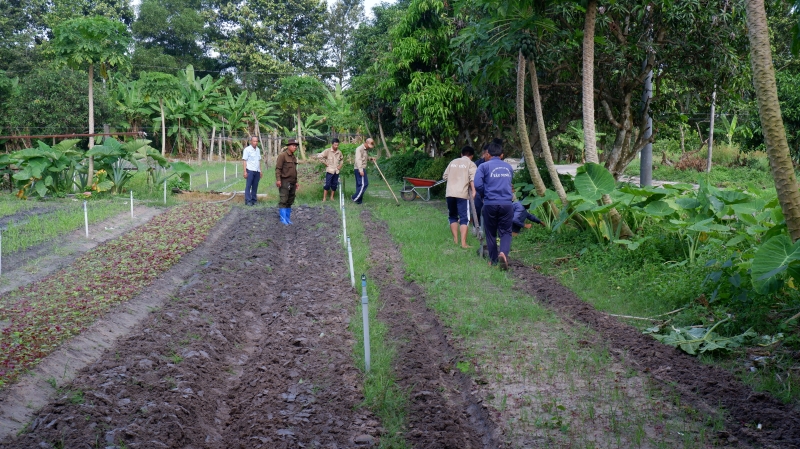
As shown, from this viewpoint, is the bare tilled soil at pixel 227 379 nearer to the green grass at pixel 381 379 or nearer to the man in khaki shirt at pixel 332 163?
the green grass at pixel 381 379

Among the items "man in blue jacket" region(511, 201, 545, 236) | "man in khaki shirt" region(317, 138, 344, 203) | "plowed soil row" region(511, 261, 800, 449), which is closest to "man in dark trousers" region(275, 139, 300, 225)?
"man in khaki shirt" region(317, 138, 344, 203)

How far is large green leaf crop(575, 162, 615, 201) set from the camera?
11.2 m

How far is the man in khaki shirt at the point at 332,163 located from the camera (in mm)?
19172

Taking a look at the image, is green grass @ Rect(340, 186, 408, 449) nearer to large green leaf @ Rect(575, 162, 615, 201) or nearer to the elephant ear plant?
large green leaf @ Rect(575, 162, 615, 201)

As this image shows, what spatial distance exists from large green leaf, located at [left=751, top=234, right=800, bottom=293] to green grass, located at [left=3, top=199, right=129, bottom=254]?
421 inches

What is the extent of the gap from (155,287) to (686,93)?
40.4ft

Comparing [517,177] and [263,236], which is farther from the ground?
[517,177]

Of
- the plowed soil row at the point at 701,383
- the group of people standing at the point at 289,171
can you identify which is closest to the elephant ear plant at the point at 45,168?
the group of people standing at the point at 289,171

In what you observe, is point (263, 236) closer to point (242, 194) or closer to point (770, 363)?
point (242, 194)

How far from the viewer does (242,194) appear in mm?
21750

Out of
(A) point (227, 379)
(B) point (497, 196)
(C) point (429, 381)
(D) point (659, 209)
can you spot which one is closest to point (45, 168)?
(B) point (497, 196)

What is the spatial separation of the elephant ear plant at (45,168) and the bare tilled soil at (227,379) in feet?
36.7

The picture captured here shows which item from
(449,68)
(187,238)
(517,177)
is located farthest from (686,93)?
(187,238)

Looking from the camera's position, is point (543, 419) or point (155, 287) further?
point (155, 287)
